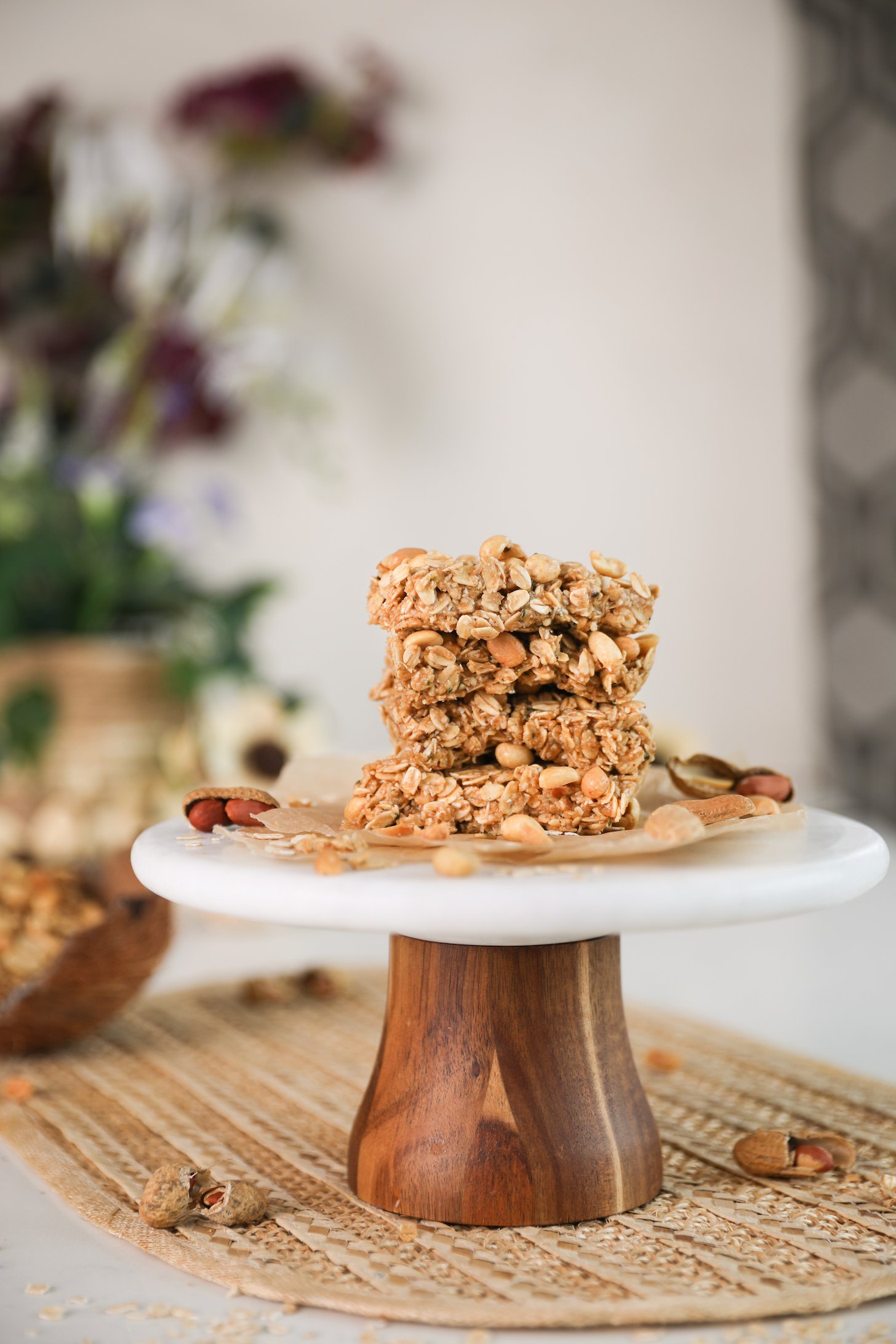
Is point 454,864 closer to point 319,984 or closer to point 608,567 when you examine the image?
point 608,567

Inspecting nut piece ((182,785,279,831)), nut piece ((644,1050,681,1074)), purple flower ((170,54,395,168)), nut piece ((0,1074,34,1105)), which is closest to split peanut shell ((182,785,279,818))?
nut piece ((182,785,279,831))

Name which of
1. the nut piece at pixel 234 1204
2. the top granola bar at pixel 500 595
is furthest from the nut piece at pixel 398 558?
the nut piece at pixel 234 1204

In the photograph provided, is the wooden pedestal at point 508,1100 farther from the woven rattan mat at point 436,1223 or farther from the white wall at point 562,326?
the white wall at point 562,326

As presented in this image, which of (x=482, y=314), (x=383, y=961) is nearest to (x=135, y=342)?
(x=482, y=314)

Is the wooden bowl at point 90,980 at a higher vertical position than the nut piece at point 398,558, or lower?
lower

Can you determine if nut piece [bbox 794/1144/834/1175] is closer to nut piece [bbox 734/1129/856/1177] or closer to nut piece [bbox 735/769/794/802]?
nut piece [bbox 734/1129/856/1177]

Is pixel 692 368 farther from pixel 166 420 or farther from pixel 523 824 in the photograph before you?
pixel 523 824
